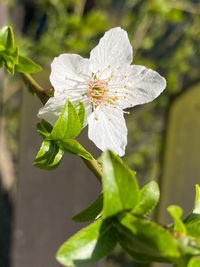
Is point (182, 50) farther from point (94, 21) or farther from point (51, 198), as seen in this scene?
point (51, 198)

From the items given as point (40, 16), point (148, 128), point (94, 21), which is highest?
point (94, 21)

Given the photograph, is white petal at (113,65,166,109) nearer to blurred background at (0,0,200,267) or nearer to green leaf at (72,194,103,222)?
green leaf at (72,194,103,222)

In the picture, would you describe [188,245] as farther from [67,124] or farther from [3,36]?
[3,36]

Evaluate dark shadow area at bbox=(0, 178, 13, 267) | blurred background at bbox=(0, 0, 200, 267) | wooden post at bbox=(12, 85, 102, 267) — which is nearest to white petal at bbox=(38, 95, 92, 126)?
blurred background at bbox=(0, 0, 200, 267)

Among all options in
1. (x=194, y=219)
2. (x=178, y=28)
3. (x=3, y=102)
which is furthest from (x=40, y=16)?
(x=194, y=219)

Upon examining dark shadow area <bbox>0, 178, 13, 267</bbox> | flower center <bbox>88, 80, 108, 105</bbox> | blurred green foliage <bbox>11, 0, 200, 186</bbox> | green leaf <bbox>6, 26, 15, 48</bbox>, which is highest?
green leaf <bbox>6, 26, 15, 48</bbox>

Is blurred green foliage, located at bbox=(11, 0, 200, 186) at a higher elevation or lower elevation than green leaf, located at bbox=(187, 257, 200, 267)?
lower

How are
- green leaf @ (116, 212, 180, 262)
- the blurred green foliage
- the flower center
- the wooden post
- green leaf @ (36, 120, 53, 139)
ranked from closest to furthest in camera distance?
Result: green leaf @ (116, 212, 180, 262) → green leaf @ (36, 120, 53, 139) → the flower center → the wooden post → the blurred green foliage
